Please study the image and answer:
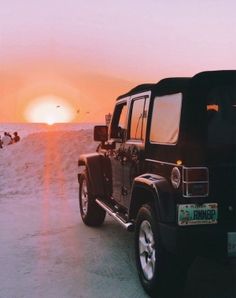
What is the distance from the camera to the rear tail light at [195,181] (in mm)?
4031

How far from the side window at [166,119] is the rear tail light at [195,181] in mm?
431

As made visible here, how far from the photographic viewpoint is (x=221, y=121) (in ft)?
14.1

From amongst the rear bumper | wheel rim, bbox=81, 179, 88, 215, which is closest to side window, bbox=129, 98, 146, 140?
the rear bumper

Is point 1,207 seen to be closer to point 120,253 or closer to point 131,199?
point 120,253

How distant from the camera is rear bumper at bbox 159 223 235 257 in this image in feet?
13.4

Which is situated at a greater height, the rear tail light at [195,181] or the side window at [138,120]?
the side window at [138,120]

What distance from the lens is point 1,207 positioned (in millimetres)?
10070

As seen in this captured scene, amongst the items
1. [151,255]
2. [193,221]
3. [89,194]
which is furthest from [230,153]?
[89,194]

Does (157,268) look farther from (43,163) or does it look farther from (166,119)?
(43,163)

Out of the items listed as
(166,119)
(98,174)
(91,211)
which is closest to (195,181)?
(166,119)

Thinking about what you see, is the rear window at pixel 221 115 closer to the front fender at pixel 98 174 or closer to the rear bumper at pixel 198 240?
the rear bumper at pixel 198 240

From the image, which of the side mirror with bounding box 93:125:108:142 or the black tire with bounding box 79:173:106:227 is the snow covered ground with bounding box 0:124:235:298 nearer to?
the black tire with bounding box 79:173:106:227

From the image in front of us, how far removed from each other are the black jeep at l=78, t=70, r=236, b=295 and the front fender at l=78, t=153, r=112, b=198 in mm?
1857

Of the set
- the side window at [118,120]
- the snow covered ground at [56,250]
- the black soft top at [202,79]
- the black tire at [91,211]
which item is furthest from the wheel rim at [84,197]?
the black soft top at [202,79]
